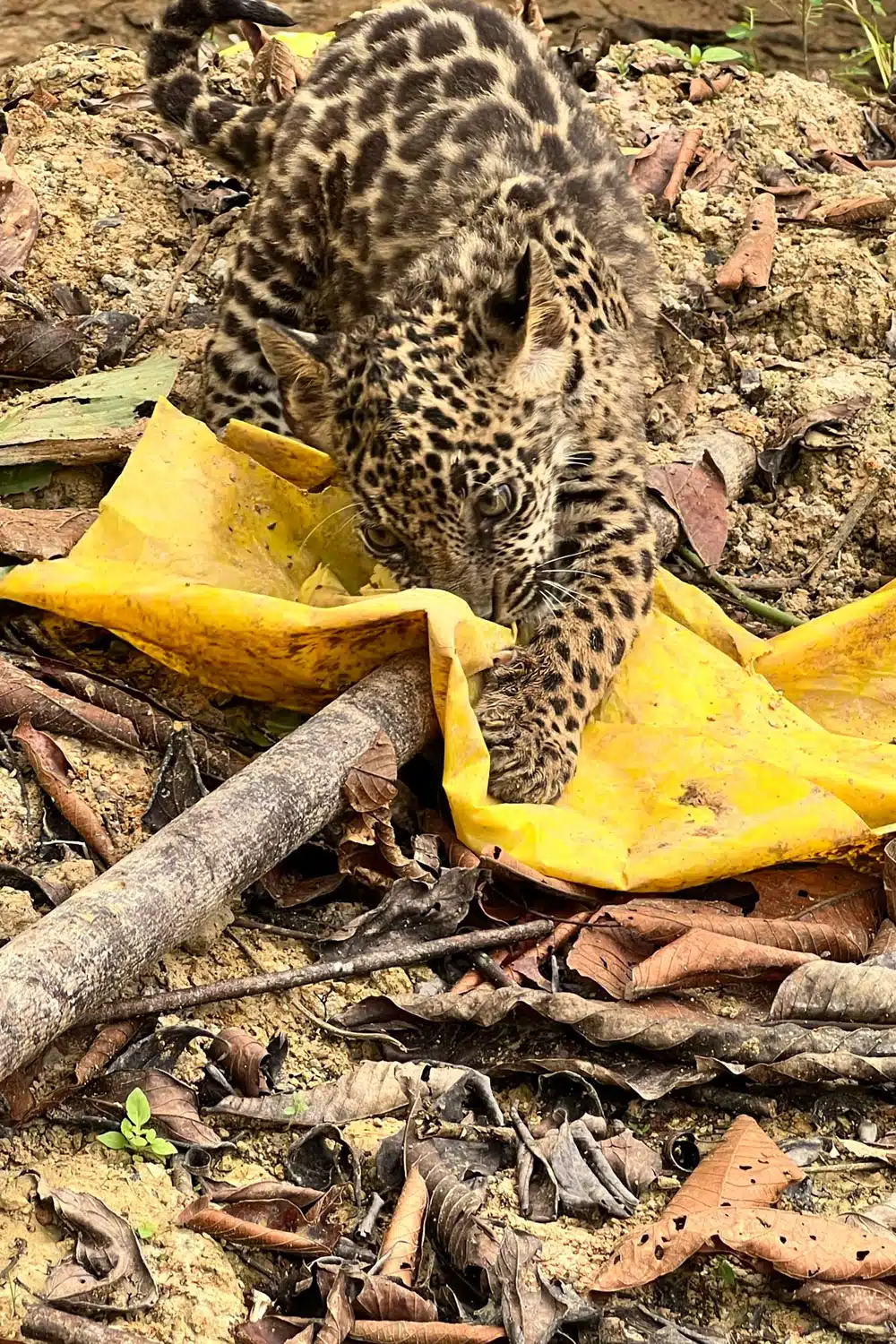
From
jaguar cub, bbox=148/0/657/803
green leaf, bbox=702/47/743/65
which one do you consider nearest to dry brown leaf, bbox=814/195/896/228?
jaguar cub, bbox=148/0/657/803

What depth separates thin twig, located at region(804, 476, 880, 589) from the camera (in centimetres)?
596

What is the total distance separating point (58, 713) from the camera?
439cm

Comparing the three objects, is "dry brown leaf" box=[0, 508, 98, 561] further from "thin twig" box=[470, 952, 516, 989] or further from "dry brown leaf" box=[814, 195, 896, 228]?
"dry brown leaf" box=[814, 195, 896, 228]

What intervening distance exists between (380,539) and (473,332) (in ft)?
2.36

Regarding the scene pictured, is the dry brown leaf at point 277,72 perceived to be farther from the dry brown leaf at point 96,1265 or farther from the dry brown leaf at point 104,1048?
the dry brown leaf at point 96,1265

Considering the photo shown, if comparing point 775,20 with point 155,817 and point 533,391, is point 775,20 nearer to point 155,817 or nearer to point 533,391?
point 533,391

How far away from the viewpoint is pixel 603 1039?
3.69 metres

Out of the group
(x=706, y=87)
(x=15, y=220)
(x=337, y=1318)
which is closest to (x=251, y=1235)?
(x=337, y=1318)

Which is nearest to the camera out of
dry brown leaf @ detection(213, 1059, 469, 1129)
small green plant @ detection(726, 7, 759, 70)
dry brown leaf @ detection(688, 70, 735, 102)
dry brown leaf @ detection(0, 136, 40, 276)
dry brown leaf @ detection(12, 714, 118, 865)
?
dry brown leaf @ detection(213, 1059, 469, 1129)

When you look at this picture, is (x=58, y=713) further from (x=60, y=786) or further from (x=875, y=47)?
(x=875, y=47)

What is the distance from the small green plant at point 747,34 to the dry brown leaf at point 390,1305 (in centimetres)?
804

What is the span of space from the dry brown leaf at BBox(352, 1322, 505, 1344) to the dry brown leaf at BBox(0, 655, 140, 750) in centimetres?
200

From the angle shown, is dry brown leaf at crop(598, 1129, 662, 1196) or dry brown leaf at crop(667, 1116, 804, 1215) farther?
dry brown leaf at crop(598, 1129, 662, 1196)

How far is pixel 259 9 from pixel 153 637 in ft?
10.6
